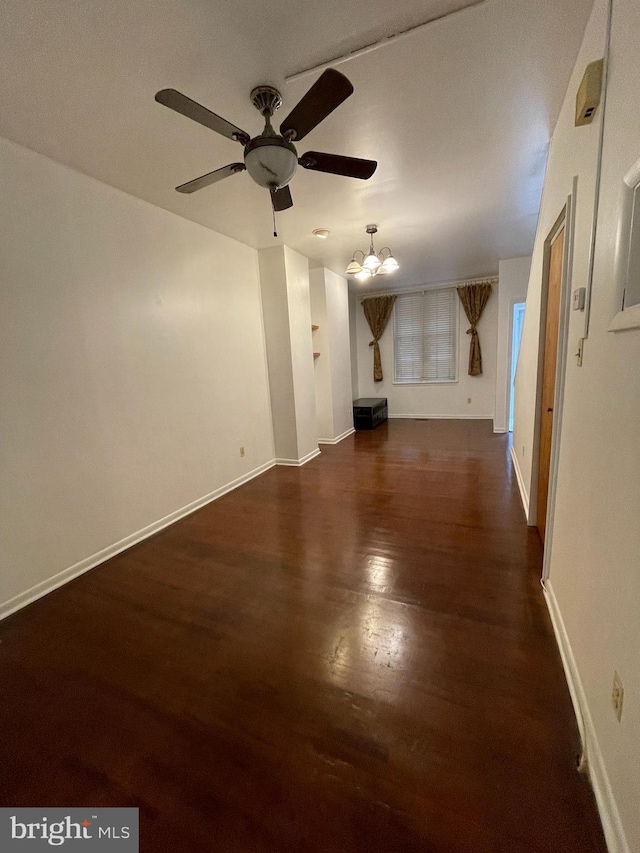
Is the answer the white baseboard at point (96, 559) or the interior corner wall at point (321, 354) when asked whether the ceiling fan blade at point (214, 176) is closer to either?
the white baseboard at point (96, 559)

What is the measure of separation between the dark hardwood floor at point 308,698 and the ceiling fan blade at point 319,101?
7.72ft

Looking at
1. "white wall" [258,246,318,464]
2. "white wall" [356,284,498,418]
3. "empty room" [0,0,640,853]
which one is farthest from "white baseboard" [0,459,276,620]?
"white wall" [356,284,498,418]

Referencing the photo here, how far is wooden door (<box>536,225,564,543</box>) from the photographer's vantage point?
6.56 ft

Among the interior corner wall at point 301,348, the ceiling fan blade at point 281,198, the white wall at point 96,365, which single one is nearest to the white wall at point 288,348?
the interior corner wall at point 301,348

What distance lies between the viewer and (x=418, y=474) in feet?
12.7

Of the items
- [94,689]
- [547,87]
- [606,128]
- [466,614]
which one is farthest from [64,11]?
[466,614]

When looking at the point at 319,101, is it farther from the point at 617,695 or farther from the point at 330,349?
the point at 330,349

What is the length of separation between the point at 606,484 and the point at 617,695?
580mm

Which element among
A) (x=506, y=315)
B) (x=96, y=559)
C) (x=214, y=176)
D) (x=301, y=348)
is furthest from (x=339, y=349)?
(x=96, y=559)

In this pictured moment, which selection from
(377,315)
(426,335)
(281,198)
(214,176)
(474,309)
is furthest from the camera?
(377,315)

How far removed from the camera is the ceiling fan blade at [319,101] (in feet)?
4.23

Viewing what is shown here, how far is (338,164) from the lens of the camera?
1.82 m

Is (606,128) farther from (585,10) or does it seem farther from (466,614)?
(466,614)

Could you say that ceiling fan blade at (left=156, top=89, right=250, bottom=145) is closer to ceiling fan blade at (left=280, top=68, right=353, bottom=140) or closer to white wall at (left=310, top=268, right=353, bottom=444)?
ceiling fan blade at (left=280, top=68, right=353, bottom=140)
